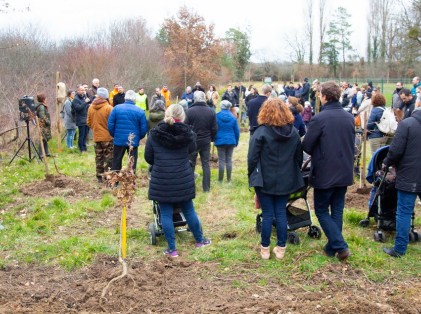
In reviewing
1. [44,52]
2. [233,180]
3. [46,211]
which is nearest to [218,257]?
[46,211]

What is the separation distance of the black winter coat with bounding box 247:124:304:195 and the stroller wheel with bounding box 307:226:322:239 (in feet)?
3.84

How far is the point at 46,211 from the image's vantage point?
7.45 m

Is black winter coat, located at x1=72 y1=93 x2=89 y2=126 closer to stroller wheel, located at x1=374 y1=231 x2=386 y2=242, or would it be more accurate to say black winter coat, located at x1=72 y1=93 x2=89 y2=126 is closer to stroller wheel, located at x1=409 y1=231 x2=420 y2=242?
stroller wheel, located at x1=374 y1=231 x2=386 y2=242

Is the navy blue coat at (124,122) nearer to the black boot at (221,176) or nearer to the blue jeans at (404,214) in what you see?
the black boot at (221,176)

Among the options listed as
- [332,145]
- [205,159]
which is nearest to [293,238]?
[332,145]

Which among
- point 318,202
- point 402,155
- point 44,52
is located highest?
point 44,52

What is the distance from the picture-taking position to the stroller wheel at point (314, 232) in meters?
6.02

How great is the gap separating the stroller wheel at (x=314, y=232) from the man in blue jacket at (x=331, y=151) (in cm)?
79

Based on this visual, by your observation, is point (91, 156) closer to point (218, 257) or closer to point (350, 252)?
point (218, 257)

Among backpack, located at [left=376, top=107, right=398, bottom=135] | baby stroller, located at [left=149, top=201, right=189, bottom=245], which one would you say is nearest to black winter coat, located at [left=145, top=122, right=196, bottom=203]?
baby stroller, located at [left=149, top=201, right=189, bottom=245]

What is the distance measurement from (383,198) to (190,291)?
3.06 metres

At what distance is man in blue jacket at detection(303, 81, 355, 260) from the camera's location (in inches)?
196

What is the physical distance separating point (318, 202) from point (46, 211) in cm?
465

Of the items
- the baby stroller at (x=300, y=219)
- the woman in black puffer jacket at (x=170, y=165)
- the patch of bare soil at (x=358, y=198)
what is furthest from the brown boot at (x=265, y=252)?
the patch of bare soil at (x=358, y=198)
